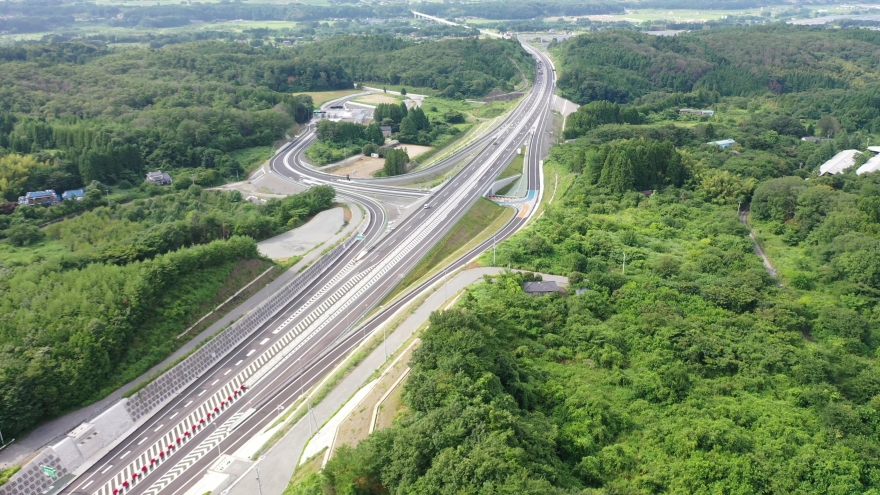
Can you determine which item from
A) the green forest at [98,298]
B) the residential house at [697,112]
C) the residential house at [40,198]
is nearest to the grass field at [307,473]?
the green forest at [98,298]

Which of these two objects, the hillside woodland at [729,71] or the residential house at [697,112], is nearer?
the residential house at [697,112]

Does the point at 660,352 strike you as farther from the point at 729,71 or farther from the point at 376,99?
the point at 729,71

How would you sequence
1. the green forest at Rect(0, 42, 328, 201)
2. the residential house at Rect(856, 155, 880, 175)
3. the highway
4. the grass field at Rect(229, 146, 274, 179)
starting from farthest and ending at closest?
1. the grass field at Rect(229, 146, 274, 179)
2. the green forest at Rect(0, 42, 328, 201)
3. the residential house at Rect(856, 155, 880, 175)
4. the highway

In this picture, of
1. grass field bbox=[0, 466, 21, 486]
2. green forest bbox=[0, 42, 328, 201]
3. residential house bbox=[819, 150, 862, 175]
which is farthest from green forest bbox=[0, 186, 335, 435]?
residential house bbox=[819, 150, 862, 175]

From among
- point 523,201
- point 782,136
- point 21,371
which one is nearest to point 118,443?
point 21,371

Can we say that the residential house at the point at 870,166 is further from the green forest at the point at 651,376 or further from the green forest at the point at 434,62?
the green forest at the point at 434,62

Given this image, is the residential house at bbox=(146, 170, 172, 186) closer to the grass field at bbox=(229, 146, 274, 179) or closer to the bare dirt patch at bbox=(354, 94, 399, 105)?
the grass field at bbox=(229, 146, 274, 179)

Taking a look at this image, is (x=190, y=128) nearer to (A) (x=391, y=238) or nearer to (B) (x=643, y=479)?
(A) (x=391, y=238)
